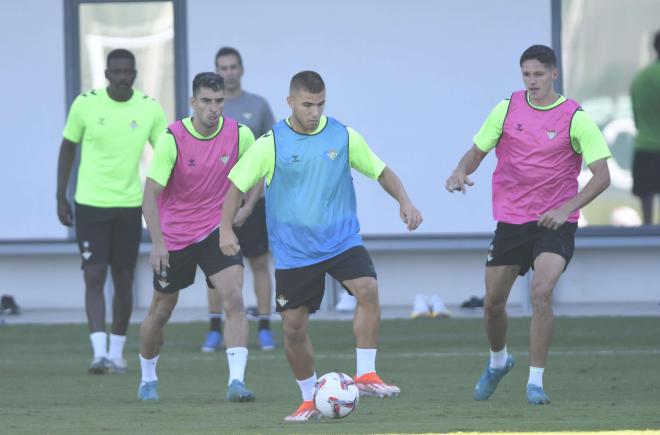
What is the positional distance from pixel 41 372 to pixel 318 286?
3531 millimetres

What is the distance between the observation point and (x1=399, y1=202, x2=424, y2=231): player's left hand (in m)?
8.53

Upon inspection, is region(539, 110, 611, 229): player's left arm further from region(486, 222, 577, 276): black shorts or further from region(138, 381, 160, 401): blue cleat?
region(138, 381, 160, 401): blue cleat

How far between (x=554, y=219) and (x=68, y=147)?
413 cm

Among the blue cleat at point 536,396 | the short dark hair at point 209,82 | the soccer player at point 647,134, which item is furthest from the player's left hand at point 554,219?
the soccer player at point 647,134

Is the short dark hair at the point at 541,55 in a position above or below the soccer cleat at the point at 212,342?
above

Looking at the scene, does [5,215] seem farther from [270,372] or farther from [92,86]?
[270,372]

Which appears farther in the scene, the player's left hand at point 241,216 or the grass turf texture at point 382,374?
the player's left hand at point 241,216

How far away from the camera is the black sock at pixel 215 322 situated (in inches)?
512

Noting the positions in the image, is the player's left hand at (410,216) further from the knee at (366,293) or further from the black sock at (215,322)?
the black sock at (215,322)

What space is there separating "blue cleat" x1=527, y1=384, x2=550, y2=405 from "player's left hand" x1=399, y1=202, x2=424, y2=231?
1.25m

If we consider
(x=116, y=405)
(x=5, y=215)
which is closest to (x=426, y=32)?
(x=5, y=215)

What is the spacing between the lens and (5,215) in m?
16.4

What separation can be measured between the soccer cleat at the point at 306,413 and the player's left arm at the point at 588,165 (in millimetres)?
1744

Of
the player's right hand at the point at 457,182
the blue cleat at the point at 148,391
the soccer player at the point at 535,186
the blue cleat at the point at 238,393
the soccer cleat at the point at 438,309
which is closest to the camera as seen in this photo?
the soccer player at the point at 535,186
